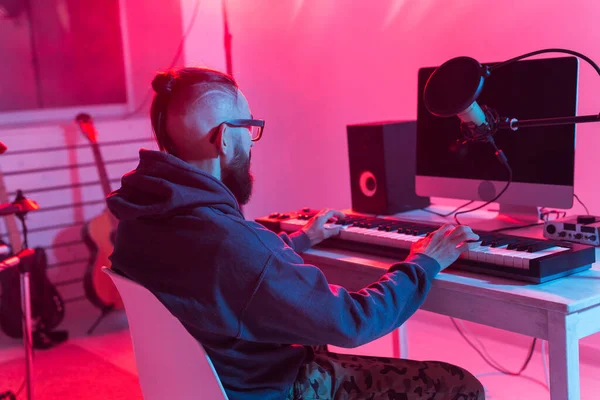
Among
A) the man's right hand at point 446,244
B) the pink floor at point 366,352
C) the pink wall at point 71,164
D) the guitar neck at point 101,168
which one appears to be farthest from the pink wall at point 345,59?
the man's right hand at point 446,244

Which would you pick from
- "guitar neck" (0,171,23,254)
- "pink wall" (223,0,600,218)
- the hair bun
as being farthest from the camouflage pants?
"guitar neck" (0,171,23,254)

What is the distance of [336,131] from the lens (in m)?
3.63

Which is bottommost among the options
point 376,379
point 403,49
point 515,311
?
point 376,379

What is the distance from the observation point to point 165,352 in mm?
1346

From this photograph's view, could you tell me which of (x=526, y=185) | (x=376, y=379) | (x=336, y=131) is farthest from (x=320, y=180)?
(x=376, y=379)

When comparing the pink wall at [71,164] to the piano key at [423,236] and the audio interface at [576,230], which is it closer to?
the piano key at [423,236]

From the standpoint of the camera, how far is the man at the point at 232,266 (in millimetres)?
1270

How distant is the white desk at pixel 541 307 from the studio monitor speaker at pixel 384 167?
0.65 meters

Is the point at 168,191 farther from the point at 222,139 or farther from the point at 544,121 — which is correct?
the point at 544,121

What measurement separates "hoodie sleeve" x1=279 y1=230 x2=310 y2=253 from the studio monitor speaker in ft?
1.41

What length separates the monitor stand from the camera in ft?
6.72

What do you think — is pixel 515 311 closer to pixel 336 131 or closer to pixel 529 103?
pixel 529 103

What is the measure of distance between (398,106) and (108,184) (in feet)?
5.44

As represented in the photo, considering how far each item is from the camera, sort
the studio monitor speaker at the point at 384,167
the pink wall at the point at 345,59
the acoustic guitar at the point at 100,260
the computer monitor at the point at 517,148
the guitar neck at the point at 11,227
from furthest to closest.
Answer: the acoustic guitar at the point at 100,260 < the guitar neck at the point at 11,227 < the pink wall at the point at 345,59 < the studio monitor speaker at the point at 384,167 < the computer monitor at the point at 517,148
